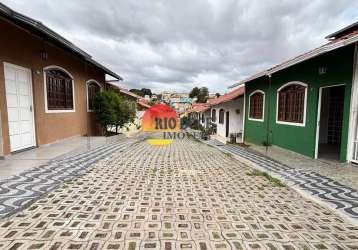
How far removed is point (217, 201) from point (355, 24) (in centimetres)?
851

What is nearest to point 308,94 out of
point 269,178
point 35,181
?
point 269,178

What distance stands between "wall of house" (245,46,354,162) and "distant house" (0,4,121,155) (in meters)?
7.52

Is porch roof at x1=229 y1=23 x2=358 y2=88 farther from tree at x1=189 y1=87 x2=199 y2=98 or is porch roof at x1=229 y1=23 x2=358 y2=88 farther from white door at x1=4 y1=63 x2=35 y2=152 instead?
tree at x1=189 y1=87 x2=199 y2=98

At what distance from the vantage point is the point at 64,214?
8.29 ft

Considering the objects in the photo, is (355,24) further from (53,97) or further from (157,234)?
(53,97)

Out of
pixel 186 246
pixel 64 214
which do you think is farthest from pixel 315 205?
pixel 64 214

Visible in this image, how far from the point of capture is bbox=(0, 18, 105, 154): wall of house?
484 centimetres

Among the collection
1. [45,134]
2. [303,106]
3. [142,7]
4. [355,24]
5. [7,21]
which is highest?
[142,7]

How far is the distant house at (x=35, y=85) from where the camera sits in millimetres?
4828

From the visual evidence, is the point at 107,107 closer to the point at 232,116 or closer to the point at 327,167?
the point at 327,167

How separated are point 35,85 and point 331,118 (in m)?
10.9

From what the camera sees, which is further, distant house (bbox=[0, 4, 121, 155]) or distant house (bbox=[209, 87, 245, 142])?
distant house (bbox=[209, 87, 245, 142])

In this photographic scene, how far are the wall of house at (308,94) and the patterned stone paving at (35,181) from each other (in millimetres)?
6603

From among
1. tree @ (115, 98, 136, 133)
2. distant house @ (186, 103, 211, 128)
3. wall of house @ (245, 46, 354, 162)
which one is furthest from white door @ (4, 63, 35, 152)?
distant house @ (186, 103, 211, 128)
